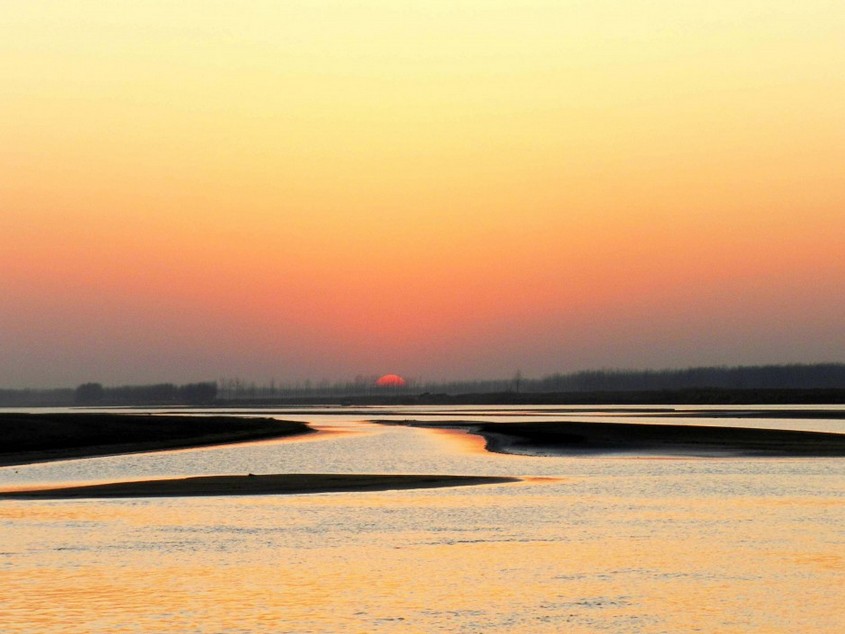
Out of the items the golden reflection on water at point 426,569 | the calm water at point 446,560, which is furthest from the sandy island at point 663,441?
the golden reflection on water at point 426,569

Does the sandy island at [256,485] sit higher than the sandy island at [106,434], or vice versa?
the sandy island at [106,434]

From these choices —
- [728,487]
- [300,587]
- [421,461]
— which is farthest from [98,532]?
[421,461]

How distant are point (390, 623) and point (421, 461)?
141 feet

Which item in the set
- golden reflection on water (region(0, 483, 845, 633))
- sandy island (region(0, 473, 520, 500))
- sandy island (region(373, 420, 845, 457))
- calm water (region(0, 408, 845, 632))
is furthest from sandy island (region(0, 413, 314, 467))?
golden reflection on water (region(0, 483, 845, 633))

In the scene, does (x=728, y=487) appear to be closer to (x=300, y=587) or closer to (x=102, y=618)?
(x=300, y=587)

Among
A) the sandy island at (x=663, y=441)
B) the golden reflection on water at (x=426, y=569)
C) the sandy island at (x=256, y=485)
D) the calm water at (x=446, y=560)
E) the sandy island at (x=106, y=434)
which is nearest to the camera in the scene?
the golden reflection on water at (x=426, y=569)

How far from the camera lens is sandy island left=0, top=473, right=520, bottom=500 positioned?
45.2 metres

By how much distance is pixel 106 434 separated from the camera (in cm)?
8888

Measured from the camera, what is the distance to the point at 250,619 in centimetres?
2092

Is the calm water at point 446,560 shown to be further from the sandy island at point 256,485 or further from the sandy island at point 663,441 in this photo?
the sandy island at point 663,441

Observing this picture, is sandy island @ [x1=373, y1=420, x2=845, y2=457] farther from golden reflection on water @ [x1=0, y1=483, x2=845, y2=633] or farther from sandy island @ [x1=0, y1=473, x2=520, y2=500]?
golden reflection on water @ [x1=0, y1=483, x2=845, y2=633]

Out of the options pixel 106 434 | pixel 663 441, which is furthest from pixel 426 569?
pixel 106 434

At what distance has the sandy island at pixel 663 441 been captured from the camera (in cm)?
7094

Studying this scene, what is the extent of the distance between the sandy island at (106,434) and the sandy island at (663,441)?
913 inches
